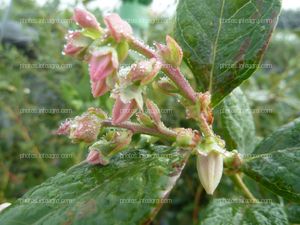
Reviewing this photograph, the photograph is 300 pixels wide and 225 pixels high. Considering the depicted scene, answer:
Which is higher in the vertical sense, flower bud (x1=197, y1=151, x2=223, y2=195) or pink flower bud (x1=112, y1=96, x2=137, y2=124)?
pink flower bud (x1=112, y1=96, x2=137, y2=124)

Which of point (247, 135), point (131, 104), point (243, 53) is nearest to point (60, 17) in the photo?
point (247, 135)

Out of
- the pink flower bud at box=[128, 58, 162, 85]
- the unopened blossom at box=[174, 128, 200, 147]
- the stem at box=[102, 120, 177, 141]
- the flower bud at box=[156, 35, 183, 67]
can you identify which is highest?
the flower bud at box=[156, 35, 183, 67]

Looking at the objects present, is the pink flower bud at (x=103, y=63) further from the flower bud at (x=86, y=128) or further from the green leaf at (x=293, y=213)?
the green leaf at (x=293, y=213)

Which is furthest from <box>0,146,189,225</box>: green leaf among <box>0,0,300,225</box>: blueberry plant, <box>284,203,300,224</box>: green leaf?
<box>284,203,300,224</box>: green leaf

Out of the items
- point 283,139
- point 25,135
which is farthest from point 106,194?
point 25,135

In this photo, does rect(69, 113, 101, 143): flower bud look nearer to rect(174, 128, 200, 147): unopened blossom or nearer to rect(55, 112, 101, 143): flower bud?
rect(55, 112, 101, 143): flower bud

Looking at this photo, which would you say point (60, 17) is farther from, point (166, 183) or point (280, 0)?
point (166, 183)

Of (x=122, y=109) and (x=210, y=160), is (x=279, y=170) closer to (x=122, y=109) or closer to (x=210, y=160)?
(x=210, y=160)
